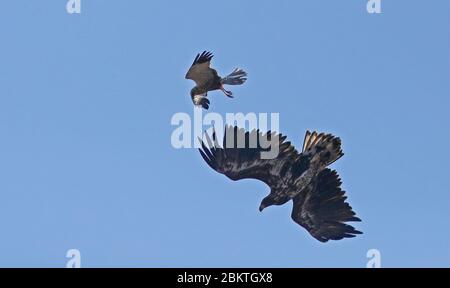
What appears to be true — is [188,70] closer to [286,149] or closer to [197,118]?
[197,118]

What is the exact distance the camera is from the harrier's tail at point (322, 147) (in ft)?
121

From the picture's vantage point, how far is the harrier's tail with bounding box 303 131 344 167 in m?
36.9

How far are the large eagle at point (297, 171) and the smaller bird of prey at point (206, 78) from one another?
137 cm

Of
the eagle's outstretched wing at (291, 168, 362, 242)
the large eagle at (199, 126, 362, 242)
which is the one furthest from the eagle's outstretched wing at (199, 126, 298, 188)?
the eagle's outstretched wing at (291, 168, 362, 242)

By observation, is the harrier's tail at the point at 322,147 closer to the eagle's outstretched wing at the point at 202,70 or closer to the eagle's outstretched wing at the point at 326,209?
the eagle's outstretched wing at the point at 326,209

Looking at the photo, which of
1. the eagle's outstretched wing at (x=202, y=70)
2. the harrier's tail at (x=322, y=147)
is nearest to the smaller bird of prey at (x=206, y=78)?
the eagle's outstretched wing at (x=202, y=70)

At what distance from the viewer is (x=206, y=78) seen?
36.3 metres

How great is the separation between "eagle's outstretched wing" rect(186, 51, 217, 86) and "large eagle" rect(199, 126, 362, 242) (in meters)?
1.63

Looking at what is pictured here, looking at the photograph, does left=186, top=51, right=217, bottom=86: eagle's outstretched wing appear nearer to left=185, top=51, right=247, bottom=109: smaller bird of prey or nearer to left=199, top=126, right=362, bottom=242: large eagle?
left=185, top=51, right=247, bottom=109: smaller bird of prey

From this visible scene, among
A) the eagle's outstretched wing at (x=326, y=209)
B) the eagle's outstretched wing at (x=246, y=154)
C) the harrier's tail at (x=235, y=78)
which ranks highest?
the harrier's tail at (x=235, y=78)
